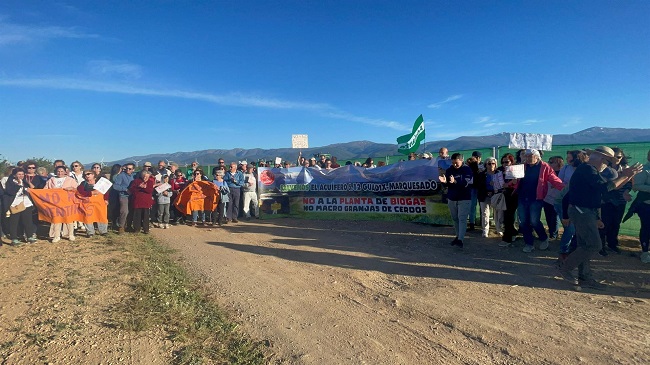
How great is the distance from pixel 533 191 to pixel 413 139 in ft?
19.5

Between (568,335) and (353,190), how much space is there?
8.21 metres

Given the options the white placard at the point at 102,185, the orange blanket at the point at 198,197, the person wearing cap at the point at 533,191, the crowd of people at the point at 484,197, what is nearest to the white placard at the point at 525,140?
the crowd of people at the point at 484,197

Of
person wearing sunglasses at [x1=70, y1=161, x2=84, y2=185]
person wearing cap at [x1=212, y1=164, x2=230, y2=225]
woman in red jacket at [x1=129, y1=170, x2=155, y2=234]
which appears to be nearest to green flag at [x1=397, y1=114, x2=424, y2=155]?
person wearing cap at [x1=212, y1=164, x2=230, y2=225]

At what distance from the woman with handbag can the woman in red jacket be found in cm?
222

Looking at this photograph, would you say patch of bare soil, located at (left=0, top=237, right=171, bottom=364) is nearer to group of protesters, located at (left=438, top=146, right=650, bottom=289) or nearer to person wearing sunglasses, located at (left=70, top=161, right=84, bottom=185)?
person wearing sunglasses, located at (left=70, top=161, right=84, bottom=185)

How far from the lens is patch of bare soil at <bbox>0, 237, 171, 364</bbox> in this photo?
11.6 feet

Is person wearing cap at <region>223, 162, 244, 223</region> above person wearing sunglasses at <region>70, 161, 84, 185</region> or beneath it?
beneath

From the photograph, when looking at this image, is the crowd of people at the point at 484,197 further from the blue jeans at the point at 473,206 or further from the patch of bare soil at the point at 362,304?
the patch of bare soil at the point at 362,304

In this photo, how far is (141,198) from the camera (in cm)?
999

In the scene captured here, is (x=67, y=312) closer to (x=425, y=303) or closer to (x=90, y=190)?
(x=425, y=303)

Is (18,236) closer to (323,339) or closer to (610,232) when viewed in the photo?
(323,339)

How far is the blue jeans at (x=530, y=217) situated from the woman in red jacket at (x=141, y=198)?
921 centimetres

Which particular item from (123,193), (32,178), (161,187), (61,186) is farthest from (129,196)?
(32,178)

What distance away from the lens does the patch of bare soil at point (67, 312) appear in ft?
11.6
